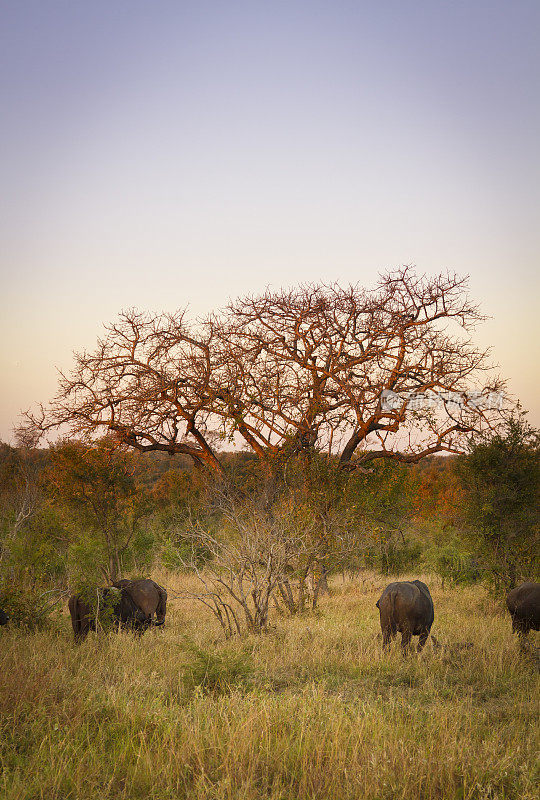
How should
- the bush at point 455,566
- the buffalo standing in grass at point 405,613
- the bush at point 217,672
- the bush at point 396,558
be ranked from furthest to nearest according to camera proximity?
the bush at point 396,558, the bush at point 455,566, the buffalo standing in grass at point 405,613, the bush at point 217,672

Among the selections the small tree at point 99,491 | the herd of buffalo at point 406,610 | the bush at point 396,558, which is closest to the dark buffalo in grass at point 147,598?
the herd of buffalo at point 406,610

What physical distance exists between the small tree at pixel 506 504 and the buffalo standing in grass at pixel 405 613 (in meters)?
3.71

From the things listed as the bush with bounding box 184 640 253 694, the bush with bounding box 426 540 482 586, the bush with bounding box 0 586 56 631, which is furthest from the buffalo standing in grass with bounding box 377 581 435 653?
the bush with bounding box 426 540 482 586

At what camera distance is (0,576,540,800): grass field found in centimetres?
380

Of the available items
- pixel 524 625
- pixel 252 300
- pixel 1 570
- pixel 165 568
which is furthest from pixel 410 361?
pixel 1 570

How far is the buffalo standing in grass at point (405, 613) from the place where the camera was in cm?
865

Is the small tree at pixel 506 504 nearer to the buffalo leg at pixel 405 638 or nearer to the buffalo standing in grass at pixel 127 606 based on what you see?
the buffalo leg at pixel 405 638

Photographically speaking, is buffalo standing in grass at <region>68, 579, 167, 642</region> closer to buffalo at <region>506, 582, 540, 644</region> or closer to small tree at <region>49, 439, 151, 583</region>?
small tree at <region>49, 439, 151, 583</region>

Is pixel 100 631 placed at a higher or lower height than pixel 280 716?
lower

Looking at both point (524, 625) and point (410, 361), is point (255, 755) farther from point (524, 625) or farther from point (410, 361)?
point (410, 361)

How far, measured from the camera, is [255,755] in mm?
4137

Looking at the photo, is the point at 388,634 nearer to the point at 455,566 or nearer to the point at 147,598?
the point at 147,598

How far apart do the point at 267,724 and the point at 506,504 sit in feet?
29.4

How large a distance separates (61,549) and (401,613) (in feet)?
51.0
